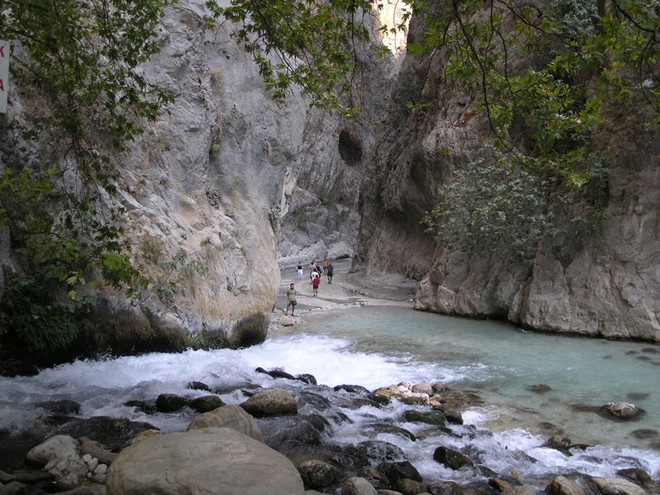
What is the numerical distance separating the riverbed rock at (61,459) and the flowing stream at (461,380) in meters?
1.23

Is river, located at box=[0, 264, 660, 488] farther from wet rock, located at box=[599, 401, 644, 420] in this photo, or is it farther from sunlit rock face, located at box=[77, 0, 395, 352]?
sunlit rock face, located at box=[77, 0, 395, 352]

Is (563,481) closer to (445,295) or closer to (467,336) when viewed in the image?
(467,336)

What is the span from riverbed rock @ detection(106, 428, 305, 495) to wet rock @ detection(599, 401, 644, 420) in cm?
616

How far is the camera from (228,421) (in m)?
5.78

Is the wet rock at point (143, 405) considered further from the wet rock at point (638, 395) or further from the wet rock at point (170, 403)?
the wet rock at point (638, 395)

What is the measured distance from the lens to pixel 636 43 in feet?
13.7

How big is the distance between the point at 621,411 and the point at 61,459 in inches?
305

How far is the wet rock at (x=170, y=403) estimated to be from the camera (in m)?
7.30

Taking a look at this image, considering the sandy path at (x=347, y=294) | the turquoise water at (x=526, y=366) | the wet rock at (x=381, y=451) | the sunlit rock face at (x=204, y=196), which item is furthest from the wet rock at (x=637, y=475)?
the sandy path at (x=347, y=294)

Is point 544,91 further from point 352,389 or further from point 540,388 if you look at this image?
point 540,388

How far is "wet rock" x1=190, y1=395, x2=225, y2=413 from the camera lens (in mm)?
7316

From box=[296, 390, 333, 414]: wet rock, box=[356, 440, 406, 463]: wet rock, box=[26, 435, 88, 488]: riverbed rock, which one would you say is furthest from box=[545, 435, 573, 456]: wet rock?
box=[26, 435, 88, 488]: riverbed rock

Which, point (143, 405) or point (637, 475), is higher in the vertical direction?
point (637, 475)

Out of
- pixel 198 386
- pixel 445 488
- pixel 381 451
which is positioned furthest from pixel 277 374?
pixel 445 488
